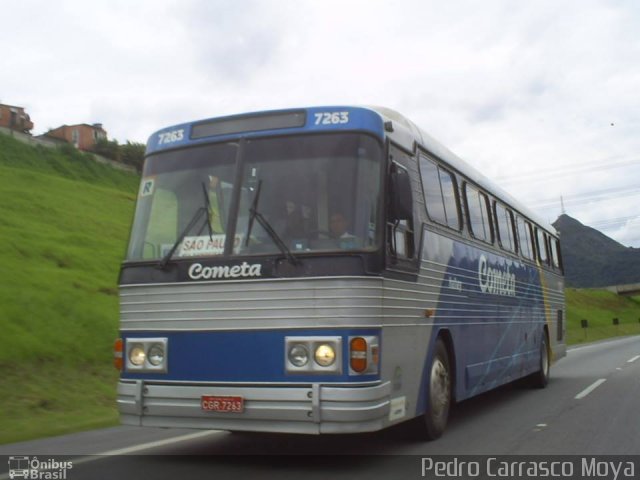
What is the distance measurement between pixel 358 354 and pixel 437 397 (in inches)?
87.1

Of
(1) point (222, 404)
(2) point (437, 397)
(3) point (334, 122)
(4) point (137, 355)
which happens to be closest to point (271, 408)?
(1) point (222, 404)

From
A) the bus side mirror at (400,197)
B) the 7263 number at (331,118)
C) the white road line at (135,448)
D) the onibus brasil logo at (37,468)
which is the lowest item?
the onibus brasil logo at (37,468)

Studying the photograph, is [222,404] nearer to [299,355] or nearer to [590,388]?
[299,355]

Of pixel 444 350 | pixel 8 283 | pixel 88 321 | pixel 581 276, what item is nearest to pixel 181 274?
pixel 444 350

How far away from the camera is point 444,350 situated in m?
9.06

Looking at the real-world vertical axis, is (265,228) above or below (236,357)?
above

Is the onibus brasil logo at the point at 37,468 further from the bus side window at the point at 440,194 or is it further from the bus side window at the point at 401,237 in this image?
the bus side window at the point at 440,194

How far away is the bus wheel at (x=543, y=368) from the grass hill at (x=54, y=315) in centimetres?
772

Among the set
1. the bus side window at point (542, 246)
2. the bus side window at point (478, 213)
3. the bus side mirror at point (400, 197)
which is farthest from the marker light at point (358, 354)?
the bus side window at point (542, 246)

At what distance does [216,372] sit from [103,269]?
19114 mm

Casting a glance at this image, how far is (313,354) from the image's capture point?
6.78m

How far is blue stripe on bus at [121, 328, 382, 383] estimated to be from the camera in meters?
6.78

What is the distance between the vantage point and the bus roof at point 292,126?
288 inches

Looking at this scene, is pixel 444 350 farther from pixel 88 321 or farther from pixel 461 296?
pixel 88 321
